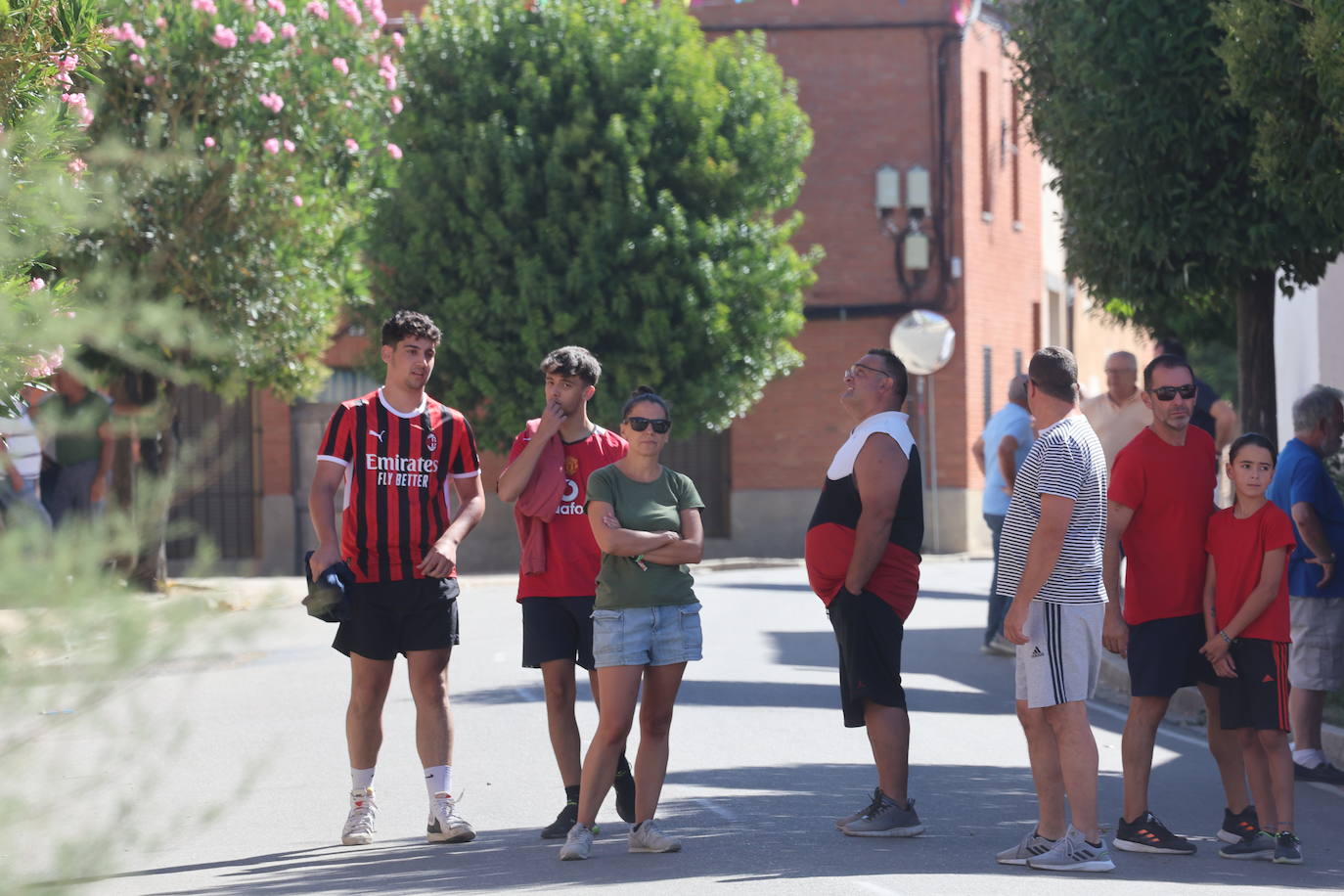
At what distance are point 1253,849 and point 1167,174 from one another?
5977 millimetres

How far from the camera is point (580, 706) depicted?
1127cm

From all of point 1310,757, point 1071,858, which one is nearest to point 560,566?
point 1071,858

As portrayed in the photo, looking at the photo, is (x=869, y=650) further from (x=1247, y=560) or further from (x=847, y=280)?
(x=847, y=280)

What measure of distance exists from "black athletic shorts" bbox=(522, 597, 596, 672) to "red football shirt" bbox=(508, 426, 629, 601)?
3 cm

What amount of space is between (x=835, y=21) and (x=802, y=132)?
18.4 ft

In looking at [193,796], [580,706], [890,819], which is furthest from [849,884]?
[580,706]

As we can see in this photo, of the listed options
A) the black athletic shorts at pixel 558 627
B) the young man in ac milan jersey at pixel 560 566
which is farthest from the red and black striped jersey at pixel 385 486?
the black athletic shorts at pixel 558 627

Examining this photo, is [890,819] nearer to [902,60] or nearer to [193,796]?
[193,796]

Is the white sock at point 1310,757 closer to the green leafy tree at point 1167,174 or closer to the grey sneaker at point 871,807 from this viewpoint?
the grey sneaker at point 871,807

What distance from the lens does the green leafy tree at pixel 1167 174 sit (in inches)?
466

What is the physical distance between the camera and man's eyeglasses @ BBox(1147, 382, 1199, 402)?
738 centimetres

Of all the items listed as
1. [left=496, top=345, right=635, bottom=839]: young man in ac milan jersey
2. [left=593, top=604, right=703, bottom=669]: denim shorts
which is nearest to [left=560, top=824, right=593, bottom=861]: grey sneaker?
[left=496, top=345, right=635, bottom=839]: young man in ac milan jersey

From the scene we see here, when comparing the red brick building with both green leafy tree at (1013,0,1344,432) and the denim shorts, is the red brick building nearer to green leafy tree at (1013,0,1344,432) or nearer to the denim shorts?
green leafy tree at (1013,0,1344,432)

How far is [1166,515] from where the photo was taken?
7.36 metres
